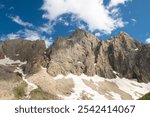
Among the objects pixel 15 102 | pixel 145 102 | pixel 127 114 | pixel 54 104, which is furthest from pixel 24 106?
pixel 145 102

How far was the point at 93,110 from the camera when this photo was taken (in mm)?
14461

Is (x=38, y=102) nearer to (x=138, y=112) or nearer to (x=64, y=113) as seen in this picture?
(x=64, y=113)

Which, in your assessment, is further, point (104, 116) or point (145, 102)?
point (145, 102)

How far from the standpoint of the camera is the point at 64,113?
1425cm

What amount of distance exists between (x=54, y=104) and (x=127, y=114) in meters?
3.53

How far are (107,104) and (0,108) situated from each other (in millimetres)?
5209

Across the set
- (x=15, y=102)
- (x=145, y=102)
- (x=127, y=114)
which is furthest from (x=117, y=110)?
(x=15, y=102)

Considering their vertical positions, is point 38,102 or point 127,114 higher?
point 38,102

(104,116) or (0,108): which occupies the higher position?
(0,108)

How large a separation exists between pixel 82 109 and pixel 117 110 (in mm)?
Result: 1691

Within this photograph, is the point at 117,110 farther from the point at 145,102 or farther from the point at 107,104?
the point at 145,102

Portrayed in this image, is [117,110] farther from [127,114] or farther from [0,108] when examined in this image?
[0,108]

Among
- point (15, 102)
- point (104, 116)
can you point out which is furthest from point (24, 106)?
point (104, 116)

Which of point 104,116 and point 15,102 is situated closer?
point 104,116
